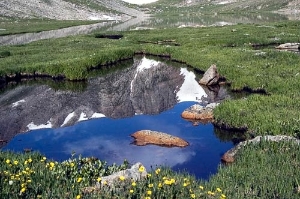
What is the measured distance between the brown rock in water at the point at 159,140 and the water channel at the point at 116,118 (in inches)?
19.0

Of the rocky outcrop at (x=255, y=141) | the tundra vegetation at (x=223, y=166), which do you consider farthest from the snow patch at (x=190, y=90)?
the rocky outcrop at (x=255, y=141)

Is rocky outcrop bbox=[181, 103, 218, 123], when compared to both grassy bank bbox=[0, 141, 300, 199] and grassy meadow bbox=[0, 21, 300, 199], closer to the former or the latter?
grassy meadow bbox=[0, 21, 300, 199]

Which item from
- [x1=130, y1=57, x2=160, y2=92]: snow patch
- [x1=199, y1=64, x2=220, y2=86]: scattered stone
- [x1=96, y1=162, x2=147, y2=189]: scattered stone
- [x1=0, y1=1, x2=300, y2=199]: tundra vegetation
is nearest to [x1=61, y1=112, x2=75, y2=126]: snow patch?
[x1=0, y1=1, x2=300, y2=199]: tundra vegetation

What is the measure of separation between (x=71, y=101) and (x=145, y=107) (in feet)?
22.8

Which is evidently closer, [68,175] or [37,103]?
[68,175]

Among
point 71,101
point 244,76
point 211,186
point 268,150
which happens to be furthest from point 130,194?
point 244,76

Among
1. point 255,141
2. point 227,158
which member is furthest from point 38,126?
point 255,141

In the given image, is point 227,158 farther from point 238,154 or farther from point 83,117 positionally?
point 83,117

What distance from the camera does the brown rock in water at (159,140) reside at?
857 inches

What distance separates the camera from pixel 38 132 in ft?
84.4

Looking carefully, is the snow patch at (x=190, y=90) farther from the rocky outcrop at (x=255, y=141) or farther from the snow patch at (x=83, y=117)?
the rocky outcrop at (x=255, y=141)

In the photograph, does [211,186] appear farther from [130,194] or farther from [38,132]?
[38,132]

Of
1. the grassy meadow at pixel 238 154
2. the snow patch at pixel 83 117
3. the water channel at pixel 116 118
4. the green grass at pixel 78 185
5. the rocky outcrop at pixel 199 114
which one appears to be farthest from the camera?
the snow patch at pixel 83 117

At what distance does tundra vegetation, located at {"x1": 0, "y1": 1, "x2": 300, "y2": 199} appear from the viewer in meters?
11.4
